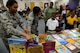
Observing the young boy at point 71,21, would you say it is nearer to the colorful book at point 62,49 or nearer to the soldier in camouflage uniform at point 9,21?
the colorful book at point 62,49

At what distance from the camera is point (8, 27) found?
2238mm

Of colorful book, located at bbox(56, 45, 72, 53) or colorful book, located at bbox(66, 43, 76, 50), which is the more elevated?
colorful book, located at bbox(56, 45, 72, 53)

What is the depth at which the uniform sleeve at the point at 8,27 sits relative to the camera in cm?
219

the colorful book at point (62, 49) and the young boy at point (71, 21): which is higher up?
the colorful book at point (62, 49)

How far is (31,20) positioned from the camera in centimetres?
340

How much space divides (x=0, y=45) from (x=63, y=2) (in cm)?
515

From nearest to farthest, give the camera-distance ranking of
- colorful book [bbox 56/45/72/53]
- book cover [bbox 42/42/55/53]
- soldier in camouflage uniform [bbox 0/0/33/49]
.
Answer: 1. book cover [bbox 42/42/55/53]
2. soldier in camouflage uniform [bbox 0/0/33/49]
3. colorful book [bbox 56/45/72/53]

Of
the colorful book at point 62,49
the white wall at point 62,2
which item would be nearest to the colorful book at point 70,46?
the colorful book at point 62,49

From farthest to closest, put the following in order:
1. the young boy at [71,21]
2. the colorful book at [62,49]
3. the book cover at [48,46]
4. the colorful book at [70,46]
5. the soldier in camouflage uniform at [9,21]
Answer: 1. the young boy at [71,21]
2. the colorful book at [70,46]
3. the colorful book at [62,49]
4. the soldier in camouflage uniform at [9,21]
5. the book cover at [48,46]

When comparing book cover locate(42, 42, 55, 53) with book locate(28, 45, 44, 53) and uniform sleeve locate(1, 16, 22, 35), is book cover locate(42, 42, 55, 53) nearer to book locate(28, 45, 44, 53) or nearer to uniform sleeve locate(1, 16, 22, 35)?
book locate(28, 45, 44, 53)

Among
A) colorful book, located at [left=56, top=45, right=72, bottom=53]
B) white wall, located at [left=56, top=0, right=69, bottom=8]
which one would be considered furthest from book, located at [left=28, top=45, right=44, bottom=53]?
white wall, located at [left=56, top=0, right=69, bottom=8]

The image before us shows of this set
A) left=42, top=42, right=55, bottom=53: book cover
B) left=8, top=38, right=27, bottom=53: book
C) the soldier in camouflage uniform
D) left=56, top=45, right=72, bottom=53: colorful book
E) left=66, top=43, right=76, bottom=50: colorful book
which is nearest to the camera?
left=8, top=38, right=27, bottom=53: book

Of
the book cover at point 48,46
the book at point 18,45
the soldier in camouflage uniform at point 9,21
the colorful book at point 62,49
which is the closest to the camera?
the book at point 18,45

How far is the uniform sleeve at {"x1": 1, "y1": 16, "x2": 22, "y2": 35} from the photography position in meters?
2.19
